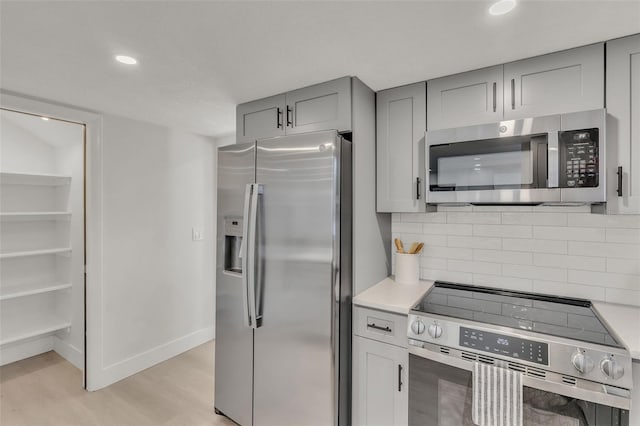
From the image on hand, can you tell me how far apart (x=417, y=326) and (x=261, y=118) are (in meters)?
1.72

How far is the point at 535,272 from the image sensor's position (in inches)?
74.3

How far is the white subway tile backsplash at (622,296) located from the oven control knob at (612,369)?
0.69 meters

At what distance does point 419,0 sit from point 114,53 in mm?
1502

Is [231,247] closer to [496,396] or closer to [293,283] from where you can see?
[293,283]

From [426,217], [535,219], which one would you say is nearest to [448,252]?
[426,217]

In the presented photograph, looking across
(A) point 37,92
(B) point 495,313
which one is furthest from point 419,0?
(A) point 37,92

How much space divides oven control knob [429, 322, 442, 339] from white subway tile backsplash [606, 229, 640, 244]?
1.10m

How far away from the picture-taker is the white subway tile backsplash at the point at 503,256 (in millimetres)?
1912

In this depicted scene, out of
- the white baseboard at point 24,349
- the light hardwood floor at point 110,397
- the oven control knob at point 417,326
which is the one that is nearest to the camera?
the oven control knob at point 417,326

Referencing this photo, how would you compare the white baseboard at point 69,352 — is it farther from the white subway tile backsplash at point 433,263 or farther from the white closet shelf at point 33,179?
the white subway tile backsplash at point 433,263

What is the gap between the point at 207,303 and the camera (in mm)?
3480

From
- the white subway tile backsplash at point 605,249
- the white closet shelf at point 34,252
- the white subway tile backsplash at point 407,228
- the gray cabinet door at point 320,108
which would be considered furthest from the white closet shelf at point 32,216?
the white subway tile backsplash at point 605,249

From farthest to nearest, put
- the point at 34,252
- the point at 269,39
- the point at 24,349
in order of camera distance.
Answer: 1. the point at 24,349
2. the point at 34,252
3. the point at 269,39

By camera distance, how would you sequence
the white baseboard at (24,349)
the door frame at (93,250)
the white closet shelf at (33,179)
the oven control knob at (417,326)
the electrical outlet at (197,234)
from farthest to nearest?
the electrical outlet at (197,234), the white baseboard at (24,349), the white closet shelf at (33,179), the door frame at (93,250), the oven control knob at (417,326)
